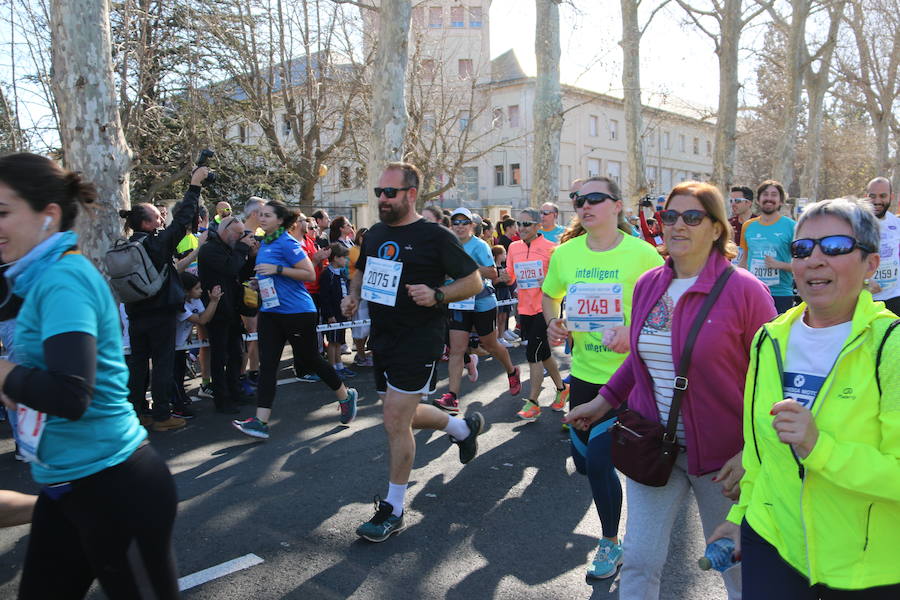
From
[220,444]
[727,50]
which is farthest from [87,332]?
[727,50]

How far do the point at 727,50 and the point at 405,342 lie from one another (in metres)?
21.0

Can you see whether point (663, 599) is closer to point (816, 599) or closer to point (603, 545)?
point (603, 545)

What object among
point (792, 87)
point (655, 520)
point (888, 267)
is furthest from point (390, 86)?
point (792, 87)

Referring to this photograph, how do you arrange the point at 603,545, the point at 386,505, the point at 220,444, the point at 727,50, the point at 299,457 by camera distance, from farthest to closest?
the point at 727,50
the point at 220,444
the point at 299,457
the point at 386,505
the point at 603,545

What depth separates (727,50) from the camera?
21.5 metres

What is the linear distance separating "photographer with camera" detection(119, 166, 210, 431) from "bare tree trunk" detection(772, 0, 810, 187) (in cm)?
2438

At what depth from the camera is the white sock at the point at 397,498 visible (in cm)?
424

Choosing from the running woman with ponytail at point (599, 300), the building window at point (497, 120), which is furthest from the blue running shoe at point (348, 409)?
the building window at point (497, 120)

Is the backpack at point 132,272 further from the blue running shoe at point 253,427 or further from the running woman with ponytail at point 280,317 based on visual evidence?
the blue running shoe at point 253,427

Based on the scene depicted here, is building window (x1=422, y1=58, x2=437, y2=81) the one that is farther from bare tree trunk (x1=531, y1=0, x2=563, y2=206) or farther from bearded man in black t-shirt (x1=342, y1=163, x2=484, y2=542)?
bearded man in black t-shirt (x1=342, y1=163, x2=484, y2=542)

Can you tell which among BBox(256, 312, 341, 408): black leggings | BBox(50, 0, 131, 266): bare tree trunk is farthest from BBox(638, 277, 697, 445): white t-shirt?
BBox(50, 0, 131, 266): bare tree trunk

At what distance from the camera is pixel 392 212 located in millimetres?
4352

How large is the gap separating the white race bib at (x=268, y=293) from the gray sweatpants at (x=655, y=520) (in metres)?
4.27

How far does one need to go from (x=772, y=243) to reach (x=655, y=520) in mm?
5935
